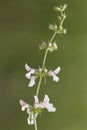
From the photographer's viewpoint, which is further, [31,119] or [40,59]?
[40,59]

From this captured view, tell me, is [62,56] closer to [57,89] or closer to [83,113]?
[57,89]

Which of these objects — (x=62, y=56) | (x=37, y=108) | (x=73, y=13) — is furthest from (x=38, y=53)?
(x=37, y=108)

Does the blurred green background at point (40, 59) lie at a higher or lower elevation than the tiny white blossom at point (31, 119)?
higher

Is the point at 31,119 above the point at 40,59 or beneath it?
beneath

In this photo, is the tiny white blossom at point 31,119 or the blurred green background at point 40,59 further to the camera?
the blurred green background at point 40,59

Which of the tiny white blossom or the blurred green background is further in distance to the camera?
the blurred green background

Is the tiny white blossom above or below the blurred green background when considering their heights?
below

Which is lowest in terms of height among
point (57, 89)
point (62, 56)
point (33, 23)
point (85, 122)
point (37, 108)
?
point (37, 108)

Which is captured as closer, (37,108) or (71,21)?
(37,108)
